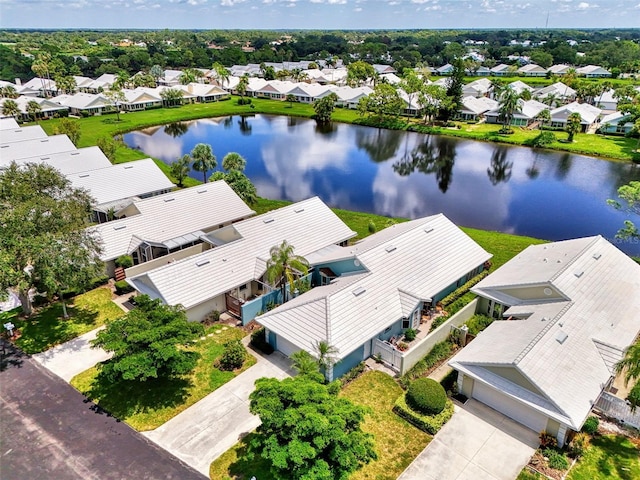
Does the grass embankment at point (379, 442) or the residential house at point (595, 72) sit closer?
the grass embankment at point (379, 442)

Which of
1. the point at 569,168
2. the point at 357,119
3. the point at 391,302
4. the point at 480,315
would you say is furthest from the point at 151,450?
the point at 357,119

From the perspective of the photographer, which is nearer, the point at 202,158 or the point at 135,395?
the point at 135,395

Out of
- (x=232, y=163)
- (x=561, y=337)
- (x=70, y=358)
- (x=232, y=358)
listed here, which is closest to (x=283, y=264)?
(x=232, y=358)

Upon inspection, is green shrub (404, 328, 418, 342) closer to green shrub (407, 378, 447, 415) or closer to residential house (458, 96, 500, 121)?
green shrub (407, 378, 447, 415)

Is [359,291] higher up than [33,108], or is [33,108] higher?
[33,108]

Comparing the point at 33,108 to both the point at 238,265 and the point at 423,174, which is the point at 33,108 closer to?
the point at 423,174

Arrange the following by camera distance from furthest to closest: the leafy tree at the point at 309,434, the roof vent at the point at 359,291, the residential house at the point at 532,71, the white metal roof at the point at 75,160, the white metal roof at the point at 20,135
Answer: the residential house at the point at 532,71 → the white metal roof at the point at 20,135 → the white metal roof at the point at 75,160 → the roof vent at the point at 359,291 → the leafy tree at the point at 309,434

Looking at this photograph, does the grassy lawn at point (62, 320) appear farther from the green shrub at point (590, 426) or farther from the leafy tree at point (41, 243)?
the green shrub at point (590, 426)

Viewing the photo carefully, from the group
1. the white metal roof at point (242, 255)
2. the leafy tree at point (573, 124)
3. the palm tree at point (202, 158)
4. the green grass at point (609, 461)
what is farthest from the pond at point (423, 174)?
the green grass at point (609, 461)
